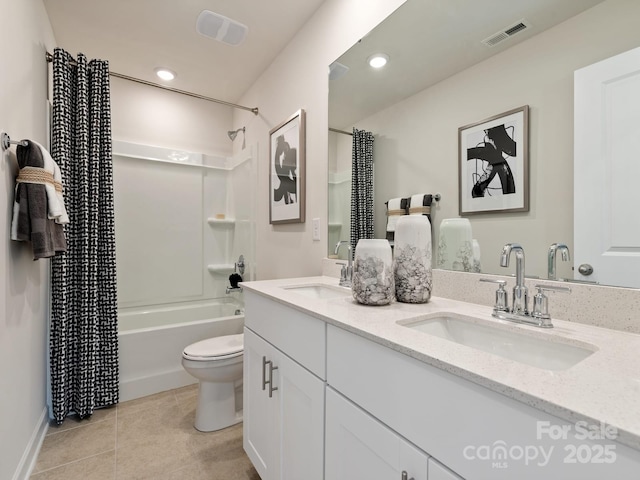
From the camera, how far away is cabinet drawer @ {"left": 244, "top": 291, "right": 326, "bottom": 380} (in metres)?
0.95

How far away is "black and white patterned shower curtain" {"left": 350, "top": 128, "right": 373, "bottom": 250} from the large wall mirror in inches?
1.7

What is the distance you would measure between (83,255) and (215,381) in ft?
3.73

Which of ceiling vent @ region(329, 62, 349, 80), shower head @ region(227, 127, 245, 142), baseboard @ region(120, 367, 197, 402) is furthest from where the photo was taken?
shower head @ region(227, 127, 245, 142)

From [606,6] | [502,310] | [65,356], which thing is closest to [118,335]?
[65,356]

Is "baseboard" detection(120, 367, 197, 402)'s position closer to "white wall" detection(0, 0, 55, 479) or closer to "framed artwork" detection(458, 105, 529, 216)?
"white wall" detection(0, 0, 55, 479)

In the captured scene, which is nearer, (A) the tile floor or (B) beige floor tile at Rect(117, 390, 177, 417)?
(A) the tile floor

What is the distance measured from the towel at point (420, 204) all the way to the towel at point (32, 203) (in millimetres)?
1596

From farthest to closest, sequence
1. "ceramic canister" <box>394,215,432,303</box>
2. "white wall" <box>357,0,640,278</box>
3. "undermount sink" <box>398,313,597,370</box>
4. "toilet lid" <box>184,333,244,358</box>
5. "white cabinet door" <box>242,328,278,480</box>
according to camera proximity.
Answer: "toilet lid" <box>184,333,244,358</box> → "white cabinet door" <box>242,328,278,480</box> → "ceramic canister" <box>394,215,432,303</box> → "white wall" <box>357,0,640,278</box> → "undermount sink" <box>398,313,597,370</box>

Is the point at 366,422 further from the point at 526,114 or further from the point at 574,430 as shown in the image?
the point at 526,114

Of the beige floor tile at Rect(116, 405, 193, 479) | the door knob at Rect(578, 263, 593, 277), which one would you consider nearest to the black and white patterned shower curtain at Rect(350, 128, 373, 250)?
the door knob at Rect(578, 263, 593, 277)

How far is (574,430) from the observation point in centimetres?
42

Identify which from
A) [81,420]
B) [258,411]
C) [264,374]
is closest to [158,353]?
[81,420]

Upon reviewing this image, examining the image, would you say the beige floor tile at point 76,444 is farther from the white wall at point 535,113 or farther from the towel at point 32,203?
the white wall at point 535,113

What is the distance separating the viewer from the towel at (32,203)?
134 cm
